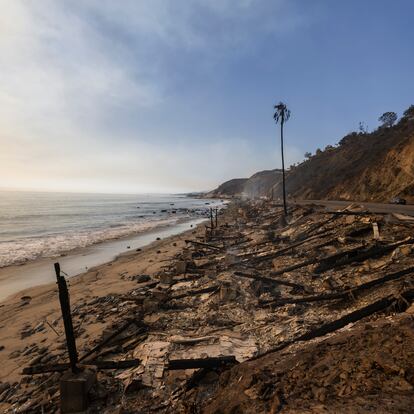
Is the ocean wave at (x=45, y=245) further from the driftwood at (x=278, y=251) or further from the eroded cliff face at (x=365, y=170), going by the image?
the eroded cliff face at (x=365, y=170)

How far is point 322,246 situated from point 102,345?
10874 millimetres

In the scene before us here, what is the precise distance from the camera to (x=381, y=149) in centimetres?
4738

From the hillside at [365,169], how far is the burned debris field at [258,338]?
854 inches

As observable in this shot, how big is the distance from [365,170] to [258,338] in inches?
1551

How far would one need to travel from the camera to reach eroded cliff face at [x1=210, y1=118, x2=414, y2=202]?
31531mm

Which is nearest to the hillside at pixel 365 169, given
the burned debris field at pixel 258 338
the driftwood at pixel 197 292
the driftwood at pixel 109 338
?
the burned debris field at pixel 258 338

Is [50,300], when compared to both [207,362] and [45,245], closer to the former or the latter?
[207,362]

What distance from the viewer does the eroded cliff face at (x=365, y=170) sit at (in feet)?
103

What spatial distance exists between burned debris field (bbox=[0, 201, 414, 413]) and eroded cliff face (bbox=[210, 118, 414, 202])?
2158 centimetres

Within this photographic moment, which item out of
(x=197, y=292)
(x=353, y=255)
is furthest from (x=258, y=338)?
(x=353, y=255)

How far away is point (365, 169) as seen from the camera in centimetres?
3956

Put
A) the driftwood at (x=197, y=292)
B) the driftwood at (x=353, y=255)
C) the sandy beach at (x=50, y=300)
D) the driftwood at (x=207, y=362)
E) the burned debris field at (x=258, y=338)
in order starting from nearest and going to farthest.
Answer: the burned debris field at (x=258, y=338), the driftwood at (x=207, y=362), the sandy beach at (x=50, y=300), the driftwood at (x=353, y=255), the driftwood at (x=197, y=292)

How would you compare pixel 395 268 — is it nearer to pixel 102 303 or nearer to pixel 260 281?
pixel 260 281

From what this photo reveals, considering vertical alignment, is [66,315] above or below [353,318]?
above
